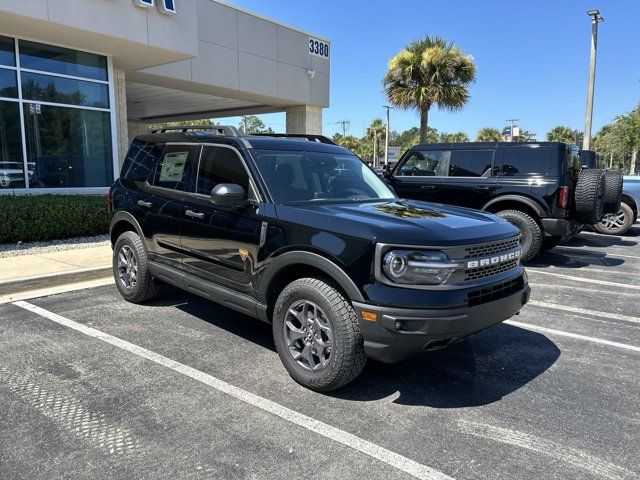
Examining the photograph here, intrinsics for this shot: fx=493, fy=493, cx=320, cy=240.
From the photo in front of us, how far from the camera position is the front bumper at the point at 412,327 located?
3068 millimetres

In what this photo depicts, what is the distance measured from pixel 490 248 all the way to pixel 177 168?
3.05m

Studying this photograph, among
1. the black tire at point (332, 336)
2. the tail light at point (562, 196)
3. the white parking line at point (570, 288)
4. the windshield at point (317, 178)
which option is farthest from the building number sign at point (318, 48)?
the black tire at point (332, 336)

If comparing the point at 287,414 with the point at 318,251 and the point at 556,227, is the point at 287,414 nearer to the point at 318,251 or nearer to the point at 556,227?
the point at 318,251

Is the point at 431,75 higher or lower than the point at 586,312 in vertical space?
higher

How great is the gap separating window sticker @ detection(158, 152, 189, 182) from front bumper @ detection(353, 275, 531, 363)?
2505mm

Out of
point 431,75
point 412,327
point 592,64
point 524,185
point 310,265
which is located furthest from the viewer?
point 431,75

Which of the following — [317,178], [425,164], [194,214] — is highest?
[425,164]

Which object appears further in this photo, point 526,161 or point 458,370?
point 526,161

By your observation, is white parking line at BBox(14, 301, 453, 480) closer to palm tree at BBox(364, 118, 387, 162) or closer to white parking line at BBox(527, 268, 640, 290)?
white parking line at BBox(527, 268, 640, 290)

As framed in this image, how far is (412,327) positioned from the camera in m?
3.07

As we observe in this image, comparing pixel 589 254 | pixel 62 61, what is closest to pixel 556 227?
pixel 589 254

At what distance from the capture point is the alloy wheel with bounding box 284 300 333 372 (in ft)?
11.3

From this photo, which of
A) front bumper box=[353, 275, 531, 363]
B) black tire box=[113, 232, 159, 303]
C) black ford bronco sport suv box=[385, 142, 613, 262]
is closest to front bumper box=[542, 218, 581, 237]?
black ford bronco sport suv box=[385, 142, 613, 262]

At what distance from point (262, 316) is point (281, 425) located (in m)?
0.99
